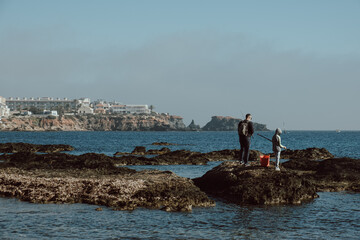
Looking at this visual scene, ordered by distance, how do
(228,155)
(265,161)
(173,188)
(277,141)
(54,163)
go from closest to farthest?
(173,188) → (277,141) → (265,161) → (54,163) → (228,155)

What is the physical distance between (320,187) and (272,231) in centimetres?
1109

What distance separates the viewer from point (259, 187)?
805 inches

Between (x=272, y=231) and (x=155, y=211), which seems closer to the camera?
(x=272, y=231)

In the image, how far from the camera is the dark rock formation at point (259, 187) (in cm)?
2017

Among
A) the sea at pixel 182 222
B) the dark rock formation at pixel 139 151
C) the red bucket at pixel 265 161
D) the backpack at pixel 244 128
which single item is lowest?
the dark rock formation at pixel 139 151

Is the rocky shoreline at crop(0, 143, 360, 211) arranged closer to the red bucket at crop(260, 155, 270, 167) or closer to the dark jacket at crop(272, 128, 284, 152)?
the red bucket at crop(260, 155, 270, 167)

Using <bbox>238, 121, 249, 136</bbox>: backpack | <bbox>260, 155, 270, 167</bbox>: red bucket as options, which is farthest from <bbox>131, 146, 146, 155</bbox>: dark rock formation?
<bbox>260, 155, 270, 167</bbox>: red bucket

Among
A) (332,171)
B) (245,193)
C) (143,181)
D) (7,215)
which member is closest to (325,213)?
(245,193)

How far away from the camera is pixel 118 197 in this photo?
19453 millimetres

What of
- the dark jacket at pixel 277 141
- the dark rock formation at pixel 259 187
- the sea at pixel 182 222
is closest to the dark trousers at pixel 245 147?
the dark rock formation at pixel 259 187

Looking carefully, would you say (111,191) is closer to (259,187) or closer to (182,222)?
(182,222)

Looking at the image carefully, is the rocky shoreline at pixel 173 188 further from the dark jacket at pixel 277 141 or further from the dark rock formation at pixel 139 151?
the dark rock formation at pixel 139 151

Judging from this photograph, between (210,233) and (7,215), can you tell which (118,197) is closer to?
(7,215)

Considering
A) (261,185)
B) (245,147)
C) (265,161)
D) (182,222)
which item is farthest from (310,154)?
(182,222)
